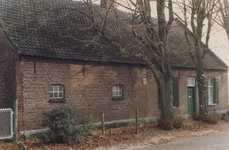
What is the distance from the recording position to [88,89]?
460 inches

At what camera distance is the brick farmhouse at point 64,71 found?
32.4 feet

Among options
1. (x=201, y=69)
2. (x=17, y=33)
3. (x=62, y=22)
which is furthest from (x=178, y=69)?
(x=17, y=33)

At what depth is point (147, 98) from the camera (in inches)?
551

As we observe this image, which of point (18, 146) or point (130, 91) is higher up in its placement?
point (130, 91)

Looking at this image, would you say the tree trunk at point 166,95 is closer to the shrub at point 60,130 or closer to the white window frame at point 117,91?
the white window frame at point 117,91

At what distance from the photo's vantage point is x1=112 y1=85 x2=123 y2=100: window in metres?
12.7

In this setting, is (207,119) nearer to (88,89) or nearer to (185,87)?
(185,87)

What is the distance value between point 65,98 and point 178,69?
8.30 meters

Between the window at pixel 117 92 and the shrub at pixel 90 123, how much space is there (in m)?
1.73

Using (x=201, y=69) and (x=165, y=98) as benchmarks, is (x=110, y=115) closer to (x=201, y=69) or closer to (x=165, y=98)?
(x=165, y=98)

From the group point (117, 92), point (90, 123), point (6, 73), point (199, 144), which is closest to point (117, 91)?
point (117, 92)

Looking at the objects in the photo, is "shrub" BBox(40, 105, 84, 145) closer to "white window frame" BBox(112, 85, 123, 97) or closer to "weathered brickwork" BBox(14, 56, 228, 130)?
"weathered brickwork" BBox(14, 56, 228, 130)

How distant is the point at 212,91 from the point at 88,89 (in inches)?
443

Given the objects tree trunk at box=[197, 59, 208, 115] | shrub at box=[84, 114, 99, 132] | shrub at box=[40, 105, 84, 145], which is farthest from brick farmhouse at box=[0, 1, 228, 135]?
shrub at box=[40, 105, 84, 145]
